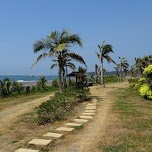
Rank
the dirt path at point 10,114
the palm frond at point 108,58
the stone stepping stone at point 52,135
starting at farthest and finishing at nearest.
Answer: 1. the palm frond at point 108,58
2. the dirt path at point 10,114
3. the stone stepping stone at point 52,135

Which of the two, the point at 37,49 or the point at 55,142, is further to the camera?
the point at 37,49

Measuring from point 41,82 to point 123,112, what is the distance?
26543 millimetres

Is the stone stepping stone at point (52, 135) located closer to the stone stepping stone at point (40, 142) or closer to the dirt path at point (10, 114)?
the stone stepping stone at point (40, 142)

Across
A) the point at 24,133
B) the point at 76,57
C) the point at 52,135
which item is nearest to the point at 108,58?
the point at 76,57

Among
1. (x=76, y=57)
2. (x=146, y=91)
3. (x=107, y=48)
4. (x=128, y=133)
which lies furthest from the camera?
(x=107, y=48)

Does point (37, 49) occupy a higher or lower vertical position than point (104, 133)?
higher

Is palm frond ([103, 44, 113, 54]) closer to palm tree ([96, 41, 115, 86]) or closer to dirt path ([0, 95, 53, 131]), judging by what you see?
palm tree ([96, 41, 115, 86])

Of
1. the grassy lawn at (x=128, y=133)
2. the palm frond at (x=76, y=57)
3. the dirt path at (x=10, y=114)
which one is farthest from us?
the palm frond at (x=76, y=57)

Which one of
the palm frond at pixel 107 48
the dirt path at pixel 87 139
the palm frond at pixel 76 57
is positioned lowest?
the dirt path at pixel 87 139

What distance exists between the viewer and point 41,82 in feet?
136

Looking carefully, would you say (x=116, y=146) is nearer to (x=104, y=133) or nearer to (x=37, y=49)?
(x=104, y=133)

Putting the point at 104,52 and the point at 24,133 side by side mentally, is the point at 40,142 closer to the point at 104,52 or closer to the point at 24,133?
the point at 24,133

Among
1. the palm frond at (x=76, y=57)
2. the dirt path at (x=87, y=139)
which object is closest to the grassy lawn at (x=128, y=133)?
the dirt path at (x=87, y=139)

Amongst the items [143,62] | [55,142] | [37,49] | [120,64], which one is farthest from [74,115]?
[120,64]
